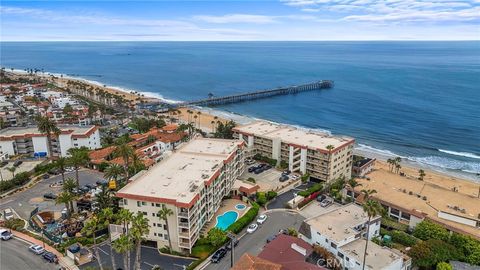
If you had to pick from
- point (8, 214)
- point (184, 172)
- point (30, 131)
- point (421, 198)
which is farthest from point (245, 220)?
point (30, 131)

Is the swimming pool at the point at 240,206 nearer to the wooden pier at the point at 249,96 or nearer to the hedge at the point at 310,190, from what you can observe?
the hedge at the point at 310,190

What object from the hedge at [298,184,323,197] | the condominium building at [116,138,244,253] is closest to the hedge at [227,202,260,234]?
the condominium building at [116,138,244,253]

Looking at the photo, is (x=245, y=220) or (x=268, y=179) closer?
(x=245, y=220)

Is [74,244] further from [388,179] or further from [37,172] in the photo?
[388,179]

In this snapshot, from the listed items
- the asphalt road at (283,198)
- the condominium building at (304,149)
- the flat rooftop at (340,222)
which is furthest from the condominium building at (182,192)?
the flat rooftop at (340,222)

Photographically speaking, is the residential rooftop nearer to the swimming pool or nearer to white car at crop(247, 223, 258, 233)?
the swimming pool

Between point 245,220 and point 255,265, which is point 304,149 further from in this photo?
point 255,265
